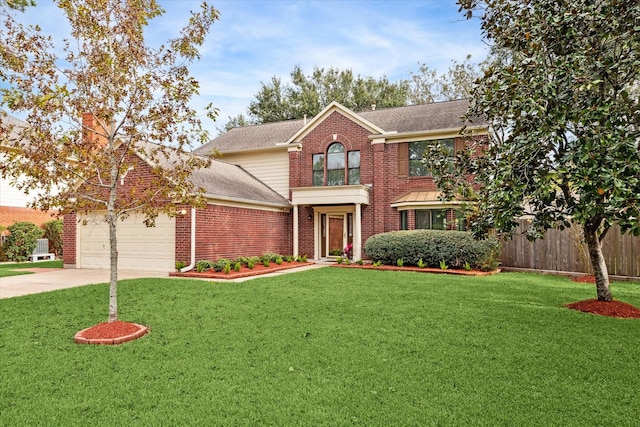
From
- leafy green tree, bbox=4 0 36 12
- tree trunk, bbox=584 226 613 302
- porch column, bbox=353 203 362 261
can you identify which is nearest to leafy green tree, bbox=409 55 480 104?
porch column, bbox=353 203 362 261

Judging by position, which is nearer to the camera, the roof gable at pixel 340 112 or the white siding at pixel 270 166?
the roof gable at pixel 340 112

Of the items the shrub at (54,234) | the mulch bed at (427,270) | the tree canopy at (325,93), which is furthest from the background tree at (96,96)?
the tree canopy at (325,93)

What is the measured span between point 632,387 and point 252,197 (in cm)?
1431

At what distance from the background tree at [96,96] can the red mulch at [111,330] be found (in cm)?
17

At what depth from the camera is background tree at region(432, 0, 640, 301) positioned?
5262 mm

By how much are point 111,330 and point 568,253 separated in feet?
44.4

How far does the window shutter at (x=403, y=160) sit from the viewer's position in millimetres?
17844

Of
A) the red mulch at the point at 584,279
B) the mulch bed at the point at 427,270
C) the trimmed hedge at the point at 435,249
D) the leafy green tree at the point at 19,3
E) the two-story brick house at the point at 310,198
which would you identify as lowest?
the red mulch at the point at 584,279

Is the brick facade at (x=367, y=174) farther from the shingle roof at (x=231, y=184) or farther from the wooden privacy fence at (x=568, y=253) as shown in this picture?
the wooden privacy fence at (x=568, y=253)

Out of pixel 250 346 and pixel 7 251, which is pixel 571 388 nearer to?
pixel 250 346

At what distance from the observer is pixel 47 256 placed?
66.8ft

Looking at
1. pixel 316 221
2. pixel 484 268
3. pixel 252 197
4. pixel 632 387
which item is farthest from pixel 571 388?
pixel 316 221

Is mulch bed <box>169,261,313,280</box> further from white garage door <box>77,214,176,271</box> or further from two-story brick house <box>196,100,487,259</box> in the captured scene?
two-story brick house <box>196,100,487,259</box>

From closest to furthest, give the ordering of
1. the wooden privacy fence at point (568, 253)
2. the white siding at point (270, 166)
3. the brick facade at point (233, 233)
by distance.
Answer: the wooden privacy fence at point (568, 253)
the brick facade at point (233, 233)
the white siding at point (270, 166)
